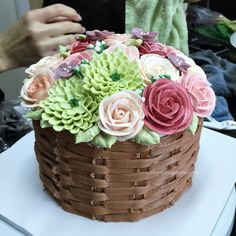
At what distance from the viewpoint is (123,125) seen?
42 cm

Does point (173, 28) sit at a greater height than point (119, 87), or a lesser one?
lesser

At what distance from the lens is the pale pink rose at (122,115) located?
418 millimetres

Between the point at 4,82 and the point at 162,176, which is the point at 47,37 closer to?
the point at 162,176

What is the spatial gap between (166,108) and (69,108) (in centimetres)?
10

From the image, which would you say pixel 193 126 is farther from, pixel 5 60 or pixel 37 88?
pixel 5 60

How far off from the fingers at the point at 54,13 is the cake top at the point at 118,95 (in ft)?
0.82

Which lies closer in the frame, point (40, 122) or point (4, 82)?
point (40, 122)

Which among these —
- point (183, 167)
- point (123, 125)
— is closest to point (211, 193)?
point (183, 167)

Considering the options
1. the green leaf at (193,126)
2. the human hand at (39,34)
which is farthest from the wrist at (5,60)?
the green leaf at (193,126)

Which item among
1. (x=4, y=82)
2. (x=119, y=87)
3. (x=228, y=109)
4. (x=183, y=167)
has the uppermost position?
(x=119, y=87)

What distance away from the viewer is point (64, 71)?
1.55ft

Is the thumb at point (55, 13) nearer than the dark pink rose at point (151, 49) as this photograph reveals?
No

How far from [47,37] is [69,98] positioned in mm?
336

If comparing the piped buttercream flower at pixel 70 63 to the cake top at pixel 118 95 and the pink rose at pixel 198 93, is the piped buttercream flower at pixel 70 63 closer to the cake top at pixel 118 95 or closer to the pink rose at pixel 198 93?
the cake top at pixel 118 95
